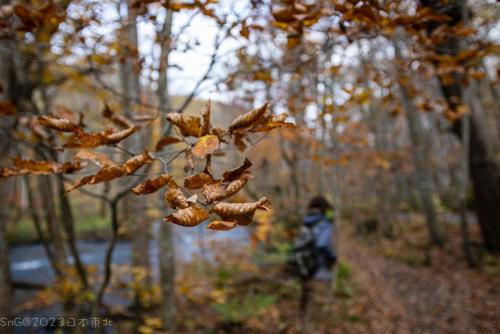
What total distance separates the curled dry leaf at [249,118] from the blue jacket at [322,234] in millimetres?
3235

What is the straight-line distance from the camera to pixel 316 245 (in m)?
4.21

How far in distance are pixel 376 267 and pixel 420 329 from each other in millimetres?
3501

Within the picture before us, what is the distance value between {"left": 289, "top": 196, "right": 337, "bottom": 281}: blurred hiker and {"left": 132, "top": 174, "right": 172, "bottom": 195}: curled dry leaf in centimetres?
338

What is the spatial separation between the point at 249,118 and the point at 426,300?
21.9 ft

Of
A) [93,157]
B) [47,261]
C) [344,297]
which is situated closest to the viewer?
[93,157]

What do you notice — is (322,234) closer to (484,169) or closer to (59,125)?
(59,125)

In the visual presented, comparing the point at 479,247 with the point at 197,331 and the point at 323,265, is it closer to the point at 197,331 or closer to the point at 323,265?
the point at 323,265

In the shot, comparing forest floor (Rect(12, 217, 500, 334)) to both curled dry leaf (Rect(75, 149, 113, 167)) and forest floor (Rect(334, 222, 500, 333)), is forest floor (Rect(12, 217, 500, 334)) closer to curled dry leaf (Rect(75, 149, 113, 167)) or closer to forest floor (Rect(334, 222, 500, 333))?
forest floor (Rect(334, 222, 500, 333))

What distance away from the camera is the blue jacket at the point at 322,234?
4137 mm

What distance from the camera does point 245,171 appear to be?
1002 mm

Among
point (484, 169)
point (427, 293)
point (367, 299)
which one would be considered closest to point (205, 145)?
point (367, 299)

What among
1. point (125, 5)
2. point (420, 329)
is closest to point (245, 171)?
point (125, 5)

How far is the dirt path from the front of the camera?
5.12 metres

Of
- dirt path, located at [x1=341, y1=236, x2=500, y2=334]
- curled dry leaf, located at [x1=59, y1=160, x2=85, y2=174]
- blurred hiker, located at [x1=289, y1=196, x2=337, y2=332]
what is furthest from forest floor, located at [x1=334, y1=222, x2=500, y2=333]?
curled dry leaf, located at [x1=59, y1=160, x2=85, y2=174]
